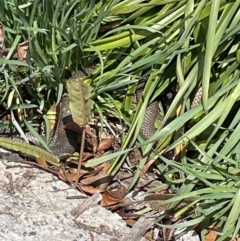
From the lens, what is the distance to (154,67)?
2896mm

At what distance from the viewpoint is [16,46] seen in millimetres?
2865

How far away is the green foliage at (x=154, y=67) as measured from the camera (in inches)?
106

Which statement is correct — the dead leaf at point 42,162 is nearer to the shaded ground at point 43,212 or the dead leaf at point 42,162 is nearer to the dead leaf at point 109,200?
the shaded ground at point 43,212

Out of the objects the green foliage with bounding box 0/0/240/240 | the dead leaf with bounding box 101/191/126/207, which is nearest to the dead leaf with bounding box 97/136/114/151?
the green foliage with bounding box 0/0/240/240

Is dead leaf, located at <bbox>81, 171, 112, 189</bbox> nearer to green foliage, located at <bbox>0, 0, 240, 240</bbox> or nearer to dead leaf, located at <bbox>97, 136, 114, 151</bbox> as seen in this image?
green foliage, located at <bbox>0, 0, 240, 240</bbox>

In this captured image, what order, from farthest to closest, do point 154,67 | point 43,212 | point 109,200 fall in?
point 154,67 < point 109,200 < point 43,212

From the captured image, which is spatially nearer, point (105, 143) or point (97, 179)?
point (97, 179)

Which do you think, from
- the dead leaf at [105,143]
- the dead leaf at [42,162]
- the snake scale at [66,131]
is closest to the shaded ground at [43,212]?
the dead leaf at [42,162]

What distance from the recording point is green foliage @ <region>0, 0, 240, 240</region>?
269cm

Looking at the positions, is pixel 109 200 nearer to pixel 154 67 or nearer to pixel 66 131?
pixel 66 131

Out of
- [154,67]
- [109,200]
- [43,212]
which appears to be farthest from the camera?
[154,67]

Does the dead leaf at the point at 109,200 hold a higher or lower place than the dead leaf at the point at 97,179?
lower

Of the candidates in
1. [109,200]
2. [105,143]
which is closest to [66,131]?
[105,143]

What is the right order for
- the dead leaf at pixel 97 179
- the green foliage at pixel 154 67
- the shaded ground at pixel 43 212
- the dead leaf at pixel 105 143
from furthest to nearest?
the dead leaf at pixel 105 143 < the dead leaf at pixel 97 179 < the green foliage at pixel 154 67 < the shaded ground at pixel 43 212
